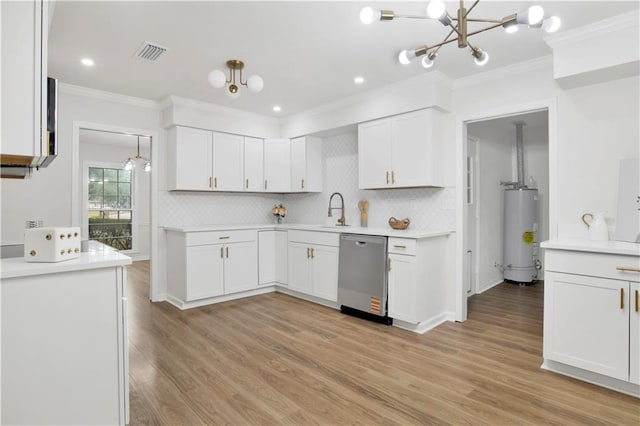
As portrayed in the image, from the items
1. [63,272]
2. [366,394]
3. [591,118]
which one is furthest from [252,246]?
[591,118]

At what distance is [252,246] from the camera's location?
15.4 ft

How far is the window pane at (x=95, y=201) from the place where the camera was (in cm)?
738

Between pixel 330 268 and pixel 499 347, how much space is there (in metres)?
1.89

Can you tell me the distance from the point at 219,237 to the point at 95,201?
4725mm

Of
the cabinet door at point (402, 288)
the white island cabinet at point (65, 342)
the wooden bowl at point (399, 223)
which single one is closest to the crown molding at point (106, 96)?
the white island cabinet at point (65, 342)

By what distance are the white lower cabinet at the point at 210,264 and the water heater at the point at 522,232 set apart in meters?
3.87

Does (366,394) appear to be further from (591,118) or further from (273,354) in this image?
(591,118)

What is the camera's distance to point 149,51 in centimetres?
300

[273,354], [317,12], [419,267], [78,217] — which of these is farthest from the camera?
[78,217]

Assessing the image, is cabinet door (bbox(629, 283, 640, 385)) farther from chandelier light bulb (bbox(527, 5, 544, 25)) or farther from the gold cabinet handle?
chandelier light bulb (bbox(527, 5, 544, 25))

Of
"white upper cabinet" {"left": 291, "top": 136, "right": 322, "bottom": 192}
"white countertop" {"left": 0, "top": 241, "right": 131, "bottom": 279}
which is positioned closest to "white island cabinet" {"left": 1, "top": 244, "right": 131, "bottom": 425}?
"white countertop" {"left": 0, "top": 241, "right": 131, "bottom": 279}

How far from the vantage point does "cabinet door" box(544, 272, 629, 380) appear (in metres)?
2.23

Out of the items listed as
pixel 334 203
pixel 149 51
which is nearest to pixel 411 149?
pixel 334 203

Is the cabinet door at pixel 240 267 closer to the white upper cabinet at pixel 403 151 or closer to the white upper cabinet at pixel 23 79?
the white upper cabinet at pixel 403 151
